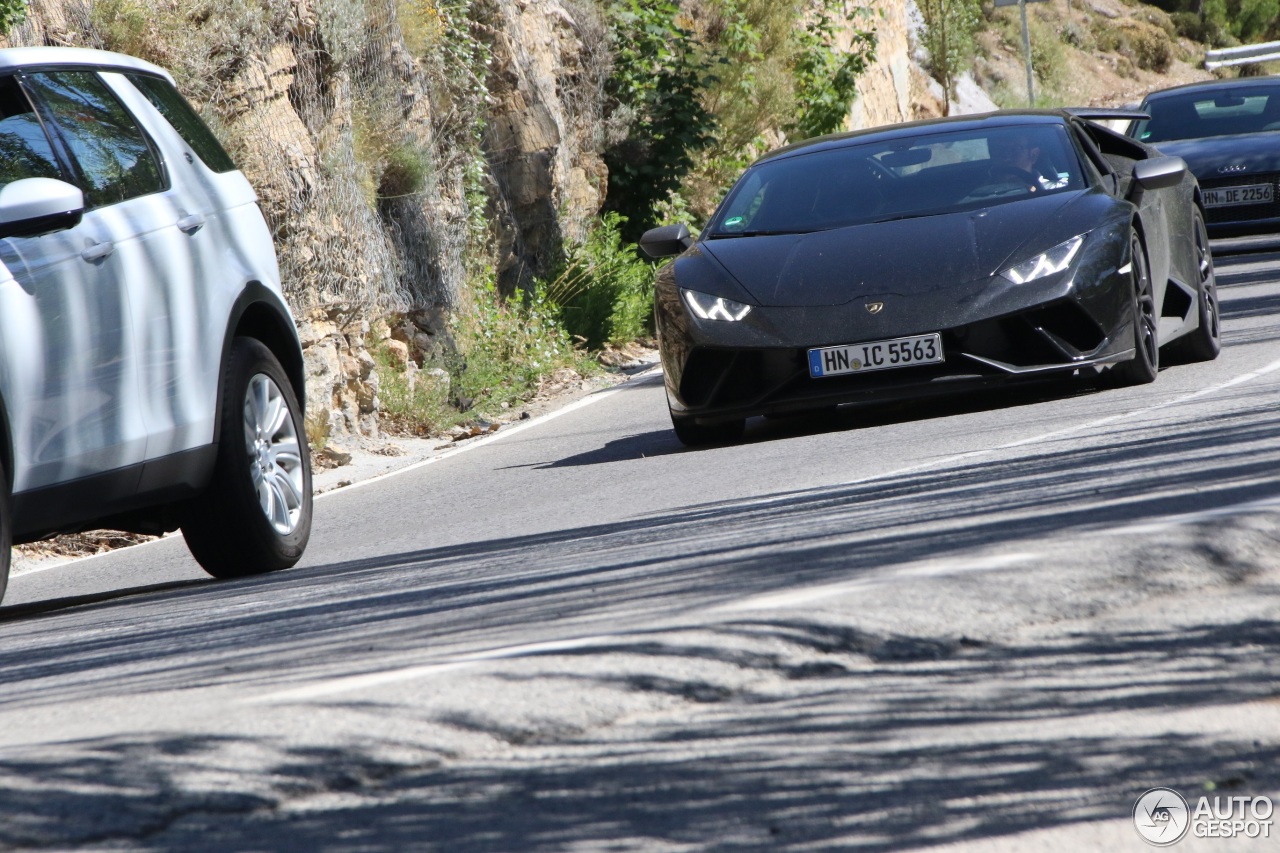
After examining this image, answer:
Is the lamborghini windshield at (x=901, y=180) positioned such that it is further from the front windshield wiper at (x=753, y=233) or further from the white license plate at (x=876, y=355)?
the white license plate at (x=876, y=355)

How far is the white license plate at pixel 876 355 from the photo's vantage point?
8.28 m

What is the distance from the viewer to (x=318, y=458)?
39.9 feet

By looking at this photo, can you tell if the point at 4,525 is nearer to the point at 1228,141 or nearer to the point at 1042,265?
the point at 1042,265

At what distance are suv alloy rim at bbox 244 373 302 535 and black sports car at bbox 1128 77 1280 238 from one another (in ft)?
34.2

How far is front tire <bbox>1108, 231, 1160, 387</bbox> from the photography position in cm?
875

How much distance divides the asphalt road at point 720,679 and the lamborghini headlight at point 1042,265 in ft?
5.80

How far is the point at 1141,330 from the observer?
Answer: 349 inches

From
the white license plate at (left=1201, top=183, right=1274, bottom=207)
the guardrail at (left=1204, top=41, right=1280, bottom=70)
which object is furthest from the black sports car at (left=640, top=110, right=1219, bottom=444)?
the guardrail at (left=1204, top=41, right=1280, bottom=70)

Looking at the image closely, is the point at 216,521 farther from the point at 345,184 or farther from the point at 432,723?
the point at 345,184

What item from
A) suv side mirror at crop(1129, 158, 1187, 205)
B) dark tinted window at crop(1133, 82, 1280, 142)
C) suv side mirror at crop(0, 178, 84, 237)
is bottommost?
dark tinted window at crop(1133, 82, 1280, 142)

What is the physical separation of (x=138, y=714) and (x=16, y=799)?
63cm

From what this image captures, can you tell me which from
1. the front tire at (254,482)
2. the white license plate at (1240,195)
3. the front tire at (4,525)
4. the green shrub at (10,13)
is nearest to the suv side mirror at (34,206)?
the front tire at (4,525)

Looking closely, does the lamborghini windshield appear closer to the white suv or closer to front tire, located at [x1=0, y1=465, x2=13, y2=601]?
the white suv

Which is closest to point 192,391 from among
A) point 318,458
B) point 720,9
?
point 318,458
